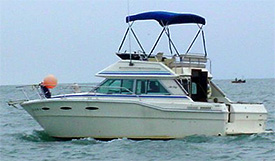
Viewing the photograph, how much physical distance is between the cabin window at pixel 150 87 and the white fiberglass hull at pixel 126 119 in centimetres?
80

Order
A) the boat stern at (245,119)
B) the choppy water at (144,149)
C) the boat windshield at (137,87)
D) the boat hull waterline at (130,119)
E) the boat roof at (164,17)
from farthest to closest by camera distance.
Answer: the boat roof at (164,17)
the boat stern at (245,119)
the boat windshield at (137,87)
the boat hull waterline at (130,119)
the choppy water at (144,149)

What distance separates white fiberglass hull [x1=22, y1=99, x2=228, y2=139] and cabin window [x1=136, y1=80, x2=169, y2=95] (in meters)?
0.80

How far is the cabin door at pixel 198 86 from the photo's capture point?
69.5 feet

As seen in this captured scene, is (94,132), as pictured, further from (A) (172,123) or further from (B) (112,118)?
(A) (172,123)

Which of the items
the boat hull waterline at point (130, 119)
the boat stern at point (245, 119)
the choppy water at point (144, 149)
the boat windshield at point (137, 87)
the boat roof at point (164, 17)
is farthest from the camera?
the boat roof at point (164, 17)

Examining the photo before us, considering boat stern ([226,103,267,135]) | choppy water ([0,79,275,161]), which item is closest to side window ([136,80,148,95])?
choppy water ([0,79,275,161])

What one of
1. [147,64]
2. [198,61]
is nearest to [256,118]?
[198,61]

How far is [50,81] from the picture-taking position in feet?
70.3

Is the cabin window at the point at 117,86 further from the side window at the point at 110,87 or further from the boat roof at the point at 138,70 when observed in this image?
the boat roof at the point at 138,70

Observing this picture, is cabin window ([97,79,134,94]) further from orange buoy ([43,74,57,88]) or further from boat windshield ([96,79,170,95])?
orange buoy ([43,74,57,88])

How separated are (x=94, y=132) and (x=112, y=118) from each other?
71 cm

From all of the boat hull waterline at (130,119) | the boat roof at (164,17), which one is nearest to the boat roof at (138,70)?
the boat hull waterline at (130,119)

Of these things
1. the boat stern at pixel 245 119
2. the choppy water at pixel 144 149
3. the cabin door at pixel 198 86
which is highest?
the cabin door at pixel 198 86

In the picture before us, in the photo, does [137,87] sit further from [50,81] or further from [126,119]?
[50,81]
